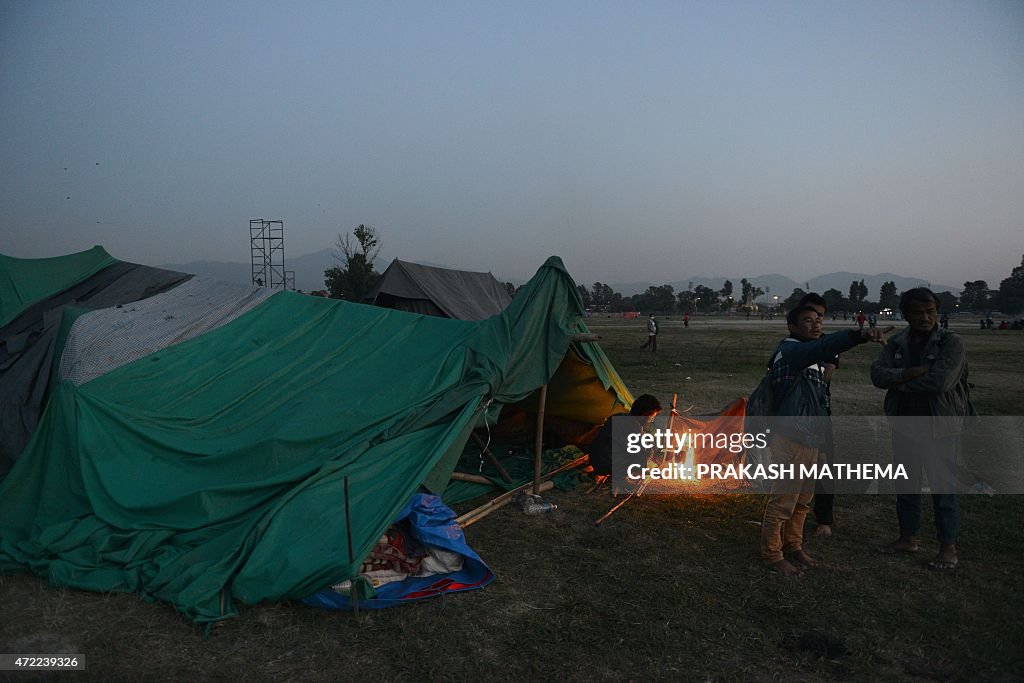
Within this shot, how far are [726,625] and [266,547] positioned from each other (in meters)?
3.13

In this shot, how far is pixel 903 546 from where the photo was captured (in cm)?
504

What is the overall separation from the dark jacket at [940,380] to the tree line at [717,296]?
35.7 meters

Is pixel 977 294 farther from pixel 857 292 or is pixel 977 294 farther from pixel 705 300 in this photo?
pixel 705 300

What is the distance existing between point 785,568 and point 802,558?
0.26m

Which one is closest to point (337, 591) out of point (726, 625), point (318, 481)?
point (318, 481)

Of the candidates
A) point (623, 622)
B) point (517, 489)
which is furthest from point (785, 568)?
point (517, 489)

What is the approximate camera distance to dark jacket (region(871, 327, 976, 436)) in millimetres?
4555

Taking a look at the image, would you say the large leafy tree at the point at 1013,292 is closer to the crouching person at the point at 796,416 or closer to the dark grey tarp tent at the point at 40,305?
the crouching person at the point at 796,416

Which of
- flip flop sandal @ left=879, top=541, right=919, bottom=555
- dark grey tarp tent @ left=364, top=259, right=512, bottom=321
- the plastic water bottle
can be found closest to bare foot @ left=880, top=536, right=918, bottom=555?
flip flop sandal @ left=879, top=541, right=919, bottom=555

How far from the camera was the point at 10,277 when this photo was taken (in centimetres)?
838

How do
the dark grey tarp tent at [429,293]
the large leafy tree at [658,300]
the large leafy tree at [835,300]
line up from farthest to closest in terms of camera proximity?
1. the large leafy tree at [658,300]
2. the large leafy tree at [835,300]
3. the dark grey tarp tent at [429,293]

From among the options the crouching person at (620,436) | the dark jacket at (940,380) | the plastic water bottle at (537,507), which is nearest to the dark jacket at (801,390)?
the dark jacket at (940,380)

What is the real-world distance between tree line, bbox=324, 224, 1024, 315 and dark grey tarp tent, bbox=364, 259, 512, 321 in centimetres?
2188

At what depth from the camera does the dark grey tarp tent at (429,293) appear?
16172 mm
